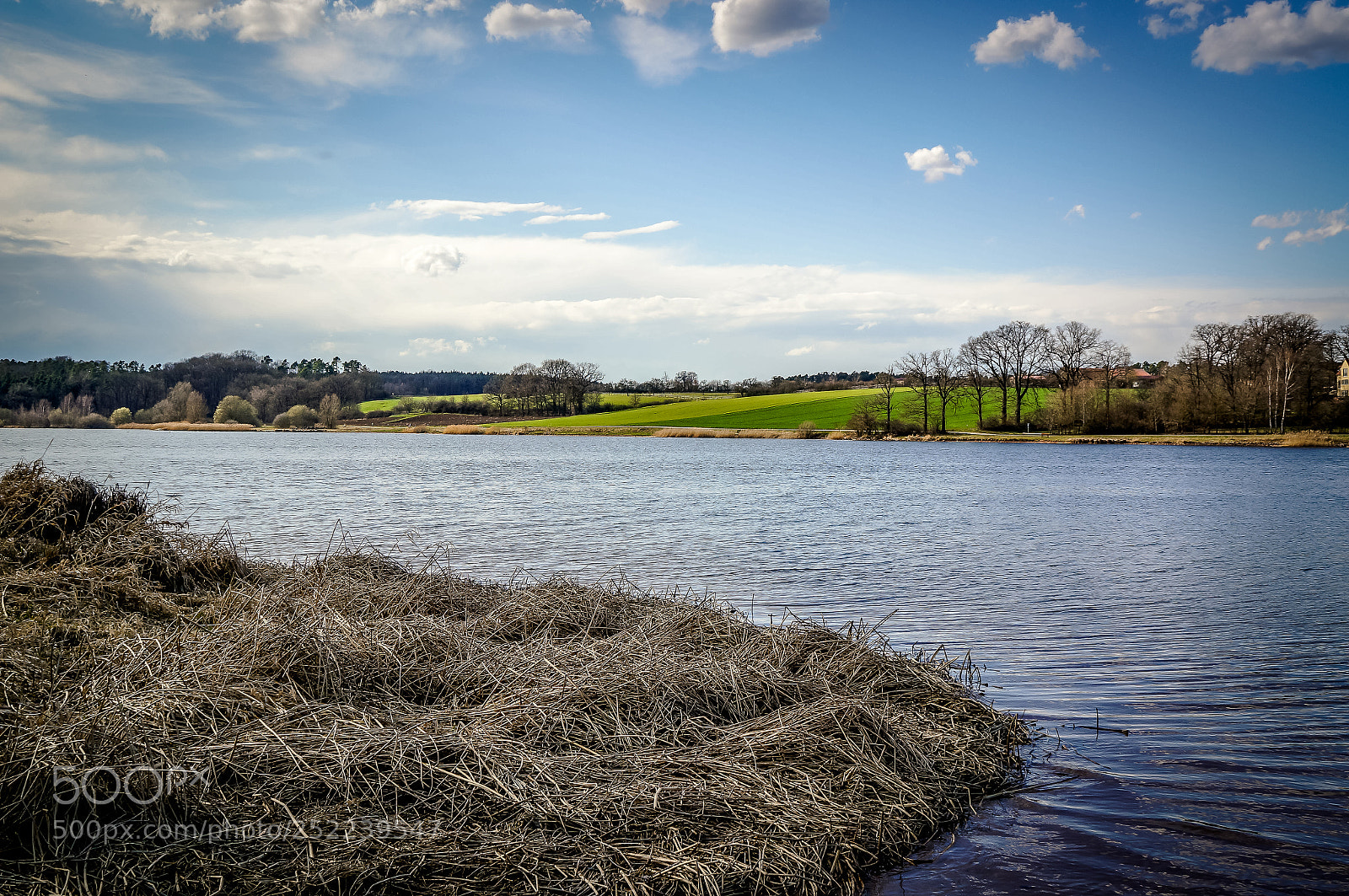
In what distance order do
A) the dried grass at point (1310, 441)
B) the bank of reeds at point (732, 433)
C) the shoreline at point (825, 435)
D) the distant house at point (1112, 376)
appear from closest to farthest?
1. the dried grass at point (1310, 441)
2. the shoreline at point (825, 435)
3. the distant house at point (1112, 376)
4. the bank of reeds at point (732, 433)

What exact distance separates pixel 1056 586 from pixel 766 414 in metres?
96.9

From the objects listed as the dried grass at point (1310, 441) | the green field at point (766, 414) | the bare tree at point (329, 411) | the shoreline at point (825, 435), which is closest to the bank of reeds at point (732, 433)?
the shoreline at point (825, 435)

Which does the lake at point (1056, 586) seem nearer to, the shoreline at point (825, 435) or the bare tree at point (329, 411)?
the shoreline at point (825, 435)

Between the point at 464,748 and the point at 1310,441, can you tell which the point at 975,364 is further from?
the point at 464,748

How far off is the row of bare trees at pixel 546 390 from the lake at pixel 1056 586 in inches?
2901

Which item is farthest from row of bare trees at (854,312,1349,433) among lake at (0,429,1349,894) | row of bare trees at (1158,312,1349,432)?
lake at (0,429,1349,894)

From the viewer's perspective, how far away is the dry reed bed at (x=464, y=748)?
412 cm

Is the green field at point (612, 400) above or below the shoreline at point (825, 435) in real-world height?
above

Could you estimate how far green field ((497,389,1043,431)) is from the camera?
102750 millimetres

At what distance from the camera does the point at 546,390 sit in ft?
403

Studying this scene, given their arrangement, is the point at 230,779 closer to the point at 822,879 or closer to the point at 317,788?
the point at 317,788

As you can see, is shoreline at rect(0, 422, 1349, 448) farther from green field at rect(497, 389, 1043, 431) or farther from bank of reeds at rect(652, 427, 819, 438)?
green field at rect(497, 389, 1043, 431)

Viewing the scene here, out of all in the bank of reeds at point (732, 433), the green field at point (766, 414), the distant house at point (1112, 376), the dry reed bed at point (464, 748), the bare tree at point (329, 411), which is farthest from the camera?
the bare tree at point (329, 411)

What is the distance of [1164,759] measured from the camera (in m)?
7.17
